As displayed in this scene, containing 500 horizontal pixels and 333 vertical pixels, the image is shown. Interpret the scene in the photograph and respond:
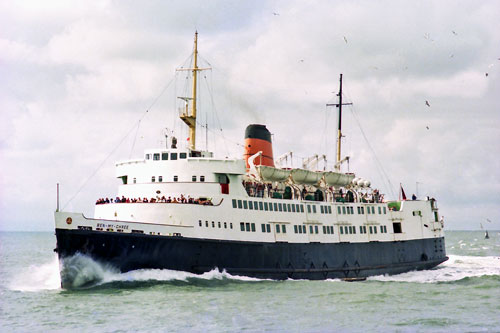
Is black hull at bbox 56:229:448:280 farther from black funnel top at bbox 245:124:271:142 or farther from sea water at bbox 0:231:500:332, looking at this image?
black funnel top at bbox 245:124:271:142

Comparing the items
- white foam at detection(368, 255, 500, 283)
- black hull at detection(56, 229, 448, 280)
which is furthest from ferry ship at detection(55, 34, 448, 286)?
white foam at detection(368, 255, 500, 283)

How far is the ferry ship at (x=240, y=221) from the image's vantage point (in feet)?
101

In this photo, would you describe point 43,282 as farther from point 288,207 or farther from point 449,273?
point 449,273

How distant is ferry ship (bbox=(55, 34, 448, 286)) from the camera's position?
101ft

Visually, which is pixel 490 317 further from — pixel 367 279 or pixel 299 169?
pixel 299 169

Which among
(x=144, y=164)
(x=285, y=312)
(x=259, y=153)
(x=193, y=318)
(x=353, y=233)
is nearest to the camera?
(x=193, y=318)

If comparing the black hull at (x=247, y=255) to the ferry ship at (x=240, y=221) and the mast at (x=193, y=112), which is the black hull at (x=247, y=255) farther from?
the mast at (x=193, y=112)

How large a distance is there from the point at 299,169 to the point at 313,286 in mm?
10148

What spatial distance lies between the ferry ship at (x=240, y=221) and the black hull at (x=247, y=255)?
0.17 ft

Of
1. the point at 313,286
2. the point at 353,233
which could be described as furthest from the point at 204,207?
the point at 353,233

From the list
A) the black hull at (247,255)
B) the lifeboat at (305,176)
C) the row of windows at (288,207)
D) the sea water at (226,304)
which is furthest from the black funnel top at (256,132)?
the sea water at (226,304)

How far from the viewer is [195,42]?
37781 millimetres

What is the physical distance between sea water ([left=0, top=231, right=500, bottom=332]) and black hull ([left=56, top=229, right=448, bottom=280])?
594mm

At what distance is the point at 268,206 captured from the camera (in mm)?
37531
